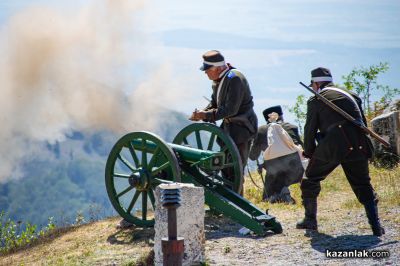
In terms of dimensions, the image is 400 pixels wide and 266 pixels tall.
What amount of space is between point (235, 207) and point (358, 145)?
1722 mm

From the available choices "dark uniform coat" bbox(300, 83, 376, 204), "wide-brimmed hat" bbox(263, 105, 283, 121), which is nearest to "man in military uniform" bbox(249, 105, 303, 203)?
"wide-brimmed hat" bbox(263, 105, 283, 121)

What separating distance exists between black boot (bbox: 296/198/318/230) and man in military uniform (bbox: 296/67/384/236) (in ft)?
1.32

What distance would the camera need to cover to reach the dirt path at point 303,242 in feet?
28.5

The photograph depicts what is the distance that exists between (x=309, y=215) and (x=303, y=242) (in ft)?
2.18

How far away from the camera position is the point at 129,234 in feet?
34.9

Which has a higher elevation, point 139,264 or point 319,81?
point 319,81

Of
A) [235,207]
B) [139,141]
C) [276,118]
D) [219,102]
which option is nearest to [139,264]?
[235,207]

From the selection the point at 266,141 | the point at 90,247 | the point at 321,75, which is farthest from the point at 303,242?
the point at 266,141

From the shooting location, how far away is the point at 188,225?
8.67m

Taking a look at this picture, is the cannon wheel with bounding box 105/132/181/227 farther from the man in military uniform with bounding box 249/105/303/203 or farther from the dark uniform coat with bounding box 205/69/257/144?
the man in military uniform with bounding box 249/105/303/203

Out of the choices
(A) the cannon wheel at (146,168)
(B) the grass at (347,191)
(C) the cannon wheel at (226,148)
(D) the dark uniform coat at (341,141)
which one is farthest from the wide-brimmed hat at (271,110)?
(D) the dark uniform coat at (341,141)

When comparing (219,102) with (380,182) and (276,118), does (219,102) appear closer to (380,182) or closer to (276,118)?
(276,118)

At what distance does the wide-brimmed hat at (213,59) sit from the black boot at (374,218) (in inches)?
116

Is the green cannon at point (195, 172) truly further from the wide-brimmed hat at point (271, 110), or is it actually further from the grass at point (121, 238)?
the wide-brimmed hat at point (271, 110)
